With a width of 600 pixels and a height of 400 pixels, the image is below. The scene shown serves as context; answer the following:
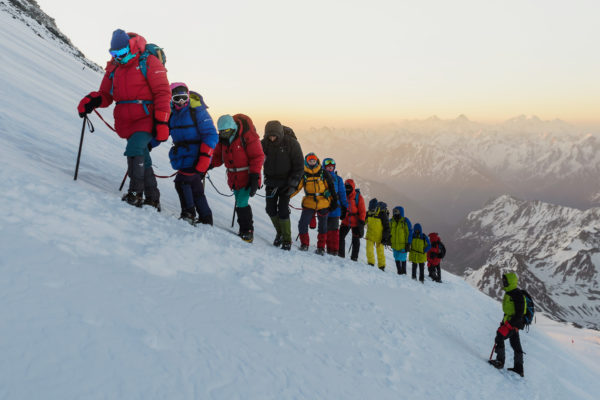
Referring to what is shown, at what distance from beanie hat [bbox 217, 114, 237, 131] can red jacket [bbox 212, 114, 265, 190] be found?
0.39 feet

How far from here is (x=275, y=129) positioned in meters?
7.76

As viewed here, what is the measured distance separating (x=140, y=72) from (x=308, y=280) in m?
4.22

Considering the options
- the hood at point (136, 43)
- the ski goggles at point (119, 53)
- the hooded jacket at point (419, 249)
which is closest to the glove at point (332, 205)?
the hooded jacket at point (419, 249)

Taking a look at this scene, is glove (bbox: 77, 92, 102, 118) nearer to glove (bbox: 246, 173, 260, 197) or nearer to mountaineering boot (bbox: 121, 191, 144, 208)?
mountaineering boot (bbox: 121, 191, 144, 208)

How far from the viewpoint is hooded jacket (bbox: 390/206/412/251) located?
42.6ft

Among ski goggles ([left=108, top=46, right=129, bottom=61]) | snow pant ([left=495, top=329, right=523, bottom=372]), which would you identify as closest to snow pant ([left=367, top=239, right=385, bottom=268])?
snow pant ([left=495, top=329, right=523, bottom=372])

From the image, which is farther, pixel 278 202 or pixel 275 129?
pixel 278 202

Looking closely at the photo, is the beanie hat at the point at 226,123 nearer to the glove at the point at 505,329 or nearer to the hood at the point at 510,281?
the hood at the point at 510,281

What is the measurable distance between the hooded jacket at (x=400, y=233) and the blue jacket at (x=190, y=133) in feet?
27.3

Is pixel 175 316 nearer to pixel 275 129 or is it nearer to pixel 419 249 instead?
pixel 275 129

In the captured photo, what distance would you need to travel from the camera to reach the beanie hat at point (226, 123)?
718cm

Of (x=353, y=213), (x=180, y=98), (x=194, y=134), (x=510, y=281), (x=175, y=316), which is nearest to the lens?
(x=175, y=316)

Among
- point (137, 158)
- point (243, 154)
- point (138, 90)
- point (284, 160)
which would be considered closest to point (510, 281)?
point (284, 160)

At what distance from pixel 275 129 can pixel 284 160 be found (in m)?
0.71
